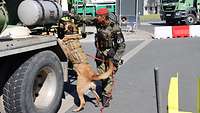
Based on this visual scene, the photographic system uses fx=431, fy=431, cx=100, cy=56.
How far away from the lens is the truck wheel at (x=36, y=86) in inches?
219

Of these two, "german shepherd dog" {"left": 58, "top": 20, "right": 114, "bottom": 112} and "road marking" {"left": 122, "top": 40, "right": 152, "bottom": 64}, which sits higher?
"german shepherd dog" {"left": 58, "top": 20, "right": 114, "bottom": 112}

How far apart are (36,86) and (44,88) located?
0.28 m

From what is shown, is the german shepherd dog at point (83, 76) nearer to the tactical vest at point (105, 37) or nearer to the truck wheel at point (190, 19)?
the tactical vest at point (105, 37)

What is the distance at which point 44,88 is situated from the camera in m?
6.62

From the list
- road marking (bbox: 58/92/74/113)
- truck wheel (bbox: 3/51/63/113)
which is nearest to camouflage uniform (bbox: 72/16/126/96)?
road marking (bbox: 58/92/74/113)

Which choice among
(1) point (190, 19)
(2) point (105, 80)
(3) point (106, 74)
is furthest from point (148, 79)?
(1) point (190, 19)

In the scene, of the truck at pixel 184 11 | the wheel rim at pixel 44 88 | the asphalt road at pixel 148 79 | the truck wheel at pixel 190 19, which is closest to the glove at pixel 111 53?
the asphalt road at pixel 148 79

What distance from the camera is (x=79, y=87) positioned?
7062 millimetres

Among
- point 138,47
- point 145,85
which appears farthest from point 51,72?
point 138,47

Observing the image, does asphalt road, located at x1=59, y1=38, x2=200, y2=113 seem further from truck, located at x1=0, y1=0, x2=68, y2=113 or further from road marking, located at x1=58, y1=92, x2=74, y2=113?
truck, located at x1=0, y1=0, x2=68, y2=113

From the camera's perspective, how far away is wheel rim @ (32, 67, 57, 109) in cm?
637

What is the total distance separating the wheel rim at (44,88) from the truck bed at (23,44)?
1.32 feet

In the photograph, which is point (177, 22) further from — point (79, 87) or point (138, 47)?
point (79, 87)

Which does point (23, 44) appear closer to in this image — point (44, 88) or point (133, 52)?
point (44, 88)
